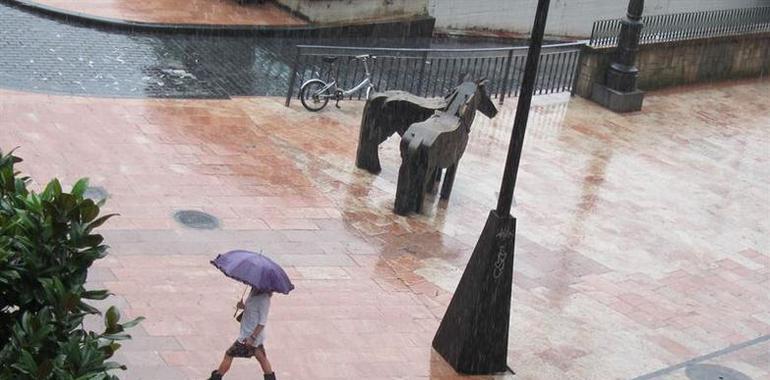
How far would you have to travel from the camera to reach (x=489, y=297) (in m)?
11.7

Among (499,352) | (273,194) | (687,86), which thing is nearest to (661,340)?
(499,352)

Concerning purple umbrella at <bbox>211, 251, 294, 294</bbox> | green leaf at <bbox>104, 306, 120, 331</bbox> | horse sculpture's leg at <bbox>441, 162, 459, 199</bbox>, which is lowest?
horse sculpture's leg at <bbox>441, 162, 459, 199</bbox>

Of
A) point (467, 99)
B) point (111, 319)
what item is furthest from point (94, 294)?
point (467, 99)

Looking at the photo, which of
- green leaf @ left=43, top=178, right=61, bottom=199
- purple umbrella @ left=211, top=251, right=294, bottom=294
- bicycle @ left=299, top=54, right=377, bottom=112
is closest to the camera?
green leaf @ left=43, top=178, right=61, bottom=199

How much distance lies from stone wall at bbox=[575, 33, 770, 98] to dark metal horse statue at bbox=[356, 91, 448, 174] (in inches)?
271

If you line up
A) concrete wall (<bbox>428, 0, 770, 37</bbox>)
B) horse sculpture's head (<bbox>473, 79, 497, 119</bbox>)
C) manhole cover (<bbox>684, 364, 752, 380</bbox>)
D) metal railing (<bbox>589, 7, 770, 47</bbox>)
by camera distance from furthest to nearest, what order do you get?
concrete wall (<bbox>428, 0, 770, 37</bbox>)
metal railing (<bbox>589, 7, 770, 47</bbox>)
horse sculpture's head (<bbox>473, 79, 497, 119</bbox>)
manhole cover (<bbox>684, 364, 752, 380</bbox>)

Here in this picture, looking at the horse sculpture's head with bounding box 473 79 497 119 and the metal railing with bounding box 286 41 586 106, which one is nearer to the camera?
the horse sculpture's head with bounding box 473 79 497 119

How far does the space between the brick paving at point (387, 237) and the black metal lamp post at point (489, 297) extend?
32cm

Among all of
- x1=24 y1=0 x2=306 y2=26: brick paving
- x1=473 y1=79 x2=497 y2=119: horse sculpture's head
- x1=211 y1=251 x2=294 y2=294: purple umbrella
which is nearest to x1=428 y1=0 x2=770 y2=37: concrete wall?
x1=24 y1=0 x2=306 y2=26: brick paving

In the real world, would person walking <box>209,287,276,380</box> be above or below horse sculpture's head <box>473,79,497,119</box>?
below

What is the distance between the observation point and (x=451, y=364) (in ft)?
38.9

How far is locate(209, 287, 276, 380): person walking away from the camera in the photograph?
10.1 metres

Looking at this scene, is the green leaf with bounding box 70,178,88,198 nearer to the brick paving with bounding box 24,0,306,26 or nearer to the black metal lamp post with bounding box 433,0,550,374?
the black metal lamp post with bounding box 433,0,550,374

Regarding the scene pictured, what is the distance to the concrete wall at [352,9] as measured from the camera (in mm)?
25094
